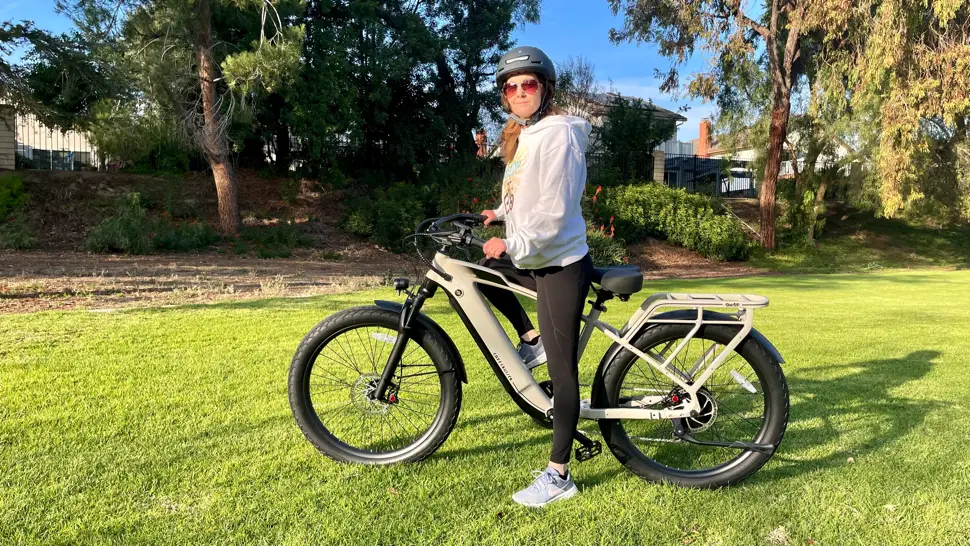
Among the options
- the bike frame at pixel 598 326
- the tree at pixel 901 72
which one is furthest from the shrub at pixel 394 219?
the bike frame at pixel 598 326

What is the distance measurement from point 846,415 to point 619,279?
8.06ft

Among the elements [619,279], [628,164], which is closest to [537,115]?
[619,279]

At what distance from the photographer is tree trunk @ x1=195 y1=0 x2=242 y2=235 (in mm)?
16016

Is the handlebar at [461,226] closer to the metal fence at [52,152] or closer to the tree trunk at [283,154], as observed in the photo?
the tree trunk at [283,154]

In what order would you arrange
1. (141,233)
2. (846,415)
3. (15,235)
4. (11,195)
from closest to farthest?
1. (846,415)
2. (15,235)
3. (141,233)
4. (11,195)

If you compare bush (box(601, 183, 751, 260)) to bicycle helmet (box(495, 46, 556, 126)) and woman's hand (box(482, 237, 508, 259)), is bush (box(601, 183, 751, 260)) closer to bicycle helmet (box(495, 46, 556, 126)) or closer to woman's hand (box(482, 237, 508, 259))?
bicycle helmet (box(495, 46, 556, 126))

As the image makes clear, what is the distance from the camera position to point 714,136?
1043 inches

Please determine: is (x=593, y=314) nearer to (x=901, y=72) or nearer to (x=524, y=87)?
(x=524, y=87)

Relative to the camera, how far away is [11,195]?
56.0 feet

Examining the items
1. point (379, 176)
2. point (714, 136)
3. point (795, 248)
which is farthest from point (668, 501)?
point (714, 136)

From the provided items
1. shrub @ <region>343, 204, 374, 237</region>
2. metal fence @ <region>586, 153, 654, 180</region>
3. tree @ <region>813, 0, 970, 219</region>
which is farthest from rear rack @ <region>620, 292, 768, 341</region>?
metal fence @ <region>586, 153, 654, 180</region>

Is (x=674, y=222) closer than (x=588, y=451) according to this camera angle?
No

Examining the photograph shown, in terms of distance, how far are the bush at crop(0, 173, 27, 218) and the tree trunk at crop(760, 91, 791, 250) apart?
23.8 metres

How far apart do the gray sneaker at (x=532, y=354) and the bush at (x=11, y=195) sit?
1844 centimetres
